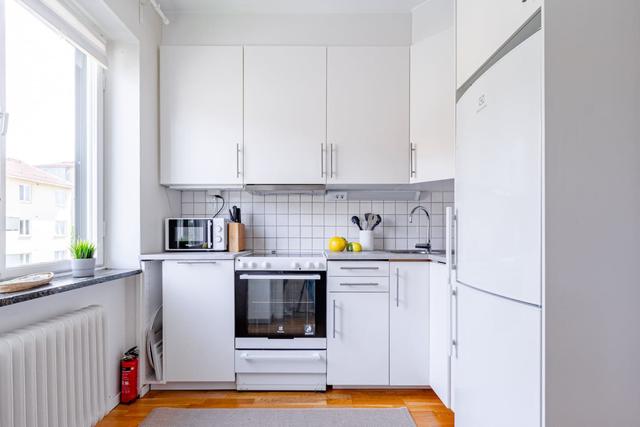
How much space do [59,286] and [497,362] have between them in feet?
6.04

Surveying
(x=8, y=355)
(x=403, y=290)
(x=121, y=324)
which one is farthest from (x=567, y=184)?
(x=121, y=324)

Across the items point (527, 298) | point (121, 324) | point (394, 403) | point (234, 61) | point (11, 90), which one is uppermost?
point (234, 61)

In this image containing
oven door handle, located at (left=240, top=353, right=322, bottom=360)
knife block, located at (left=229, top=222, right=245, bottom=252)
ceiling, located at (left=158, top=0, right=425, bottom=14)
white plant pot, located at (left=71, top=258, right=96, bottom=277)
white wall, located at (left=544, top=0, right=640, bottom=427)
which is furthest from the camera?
knife block, located at (left=229, top=222, right=245, bottom=252)

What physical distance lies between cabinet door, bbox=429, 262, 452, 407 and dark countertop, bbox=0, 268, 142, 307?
1900mm

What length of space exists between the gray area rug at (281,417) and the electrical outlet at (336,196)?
1.53 metres

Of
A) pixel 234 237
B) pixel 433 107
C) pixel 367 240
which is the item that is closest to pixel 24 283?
pixel 234 237

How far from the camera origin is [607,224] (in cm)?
107

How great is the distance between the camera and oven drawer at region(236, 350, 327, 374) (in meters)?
2.33

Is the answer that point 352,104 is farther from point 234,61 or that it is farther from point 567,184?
A: point 567,184

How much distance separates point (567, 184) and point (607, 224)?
17 cm

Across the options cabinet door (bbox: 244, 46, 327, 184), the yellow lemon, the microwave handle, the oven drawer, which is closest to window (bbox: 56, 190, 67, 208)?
the microwave handle

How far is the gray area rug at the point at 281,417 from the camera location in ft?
6.51

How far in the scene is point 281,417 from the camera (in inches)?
80.7

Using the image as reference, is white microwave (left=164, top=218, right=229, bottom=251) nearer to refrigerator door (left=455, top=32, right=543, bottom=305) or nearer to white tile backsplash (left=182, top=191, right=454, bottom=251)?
white tile backsplash (left=182, top=191, right=454, bottom=251)
